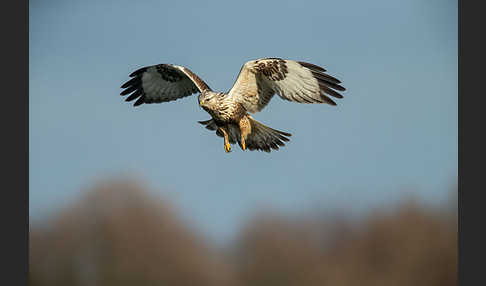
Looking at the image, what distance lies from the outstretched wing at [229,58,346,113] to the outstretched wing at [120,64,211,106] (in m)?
0.63

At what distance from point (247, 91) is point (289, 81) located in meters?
0.37

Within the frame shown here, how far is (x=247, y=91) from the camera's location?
5.51m

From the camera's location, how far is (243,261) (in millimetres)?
7039

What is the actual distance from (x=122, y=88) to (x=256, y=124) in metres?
1.34

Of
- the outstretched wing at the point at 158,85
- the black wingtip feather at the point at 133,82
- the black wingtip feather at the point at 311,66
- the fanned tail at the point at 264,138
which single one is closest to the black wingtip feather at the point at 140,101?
the outstretched wing at the point at 158,85

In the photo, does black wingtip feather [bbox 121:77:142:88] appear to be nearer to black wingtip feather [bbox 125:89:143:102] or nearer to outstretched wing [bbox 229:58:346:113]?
black wingtip feather [bbox 125:89:143:102]

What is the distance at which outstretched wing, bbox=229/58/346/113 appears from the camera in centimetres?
526

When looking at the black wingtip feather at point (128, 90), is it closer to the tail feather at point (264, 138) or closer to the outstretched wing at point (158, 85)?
the outstretched wing at point (158, 85)

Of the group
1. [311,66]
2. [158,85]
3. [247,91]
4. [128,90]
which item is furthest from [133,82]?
[311,66]

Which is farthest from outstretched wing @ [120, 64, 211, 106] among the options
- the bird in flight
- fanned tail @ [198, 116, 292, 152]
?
fanned tail @ [198, 116, 292, 152]

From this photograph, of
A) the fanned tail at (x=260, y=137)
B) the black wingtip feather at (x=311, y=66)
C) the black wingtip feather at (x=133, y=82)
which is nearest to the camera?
the black wingtip feather at (x=311, y=66)

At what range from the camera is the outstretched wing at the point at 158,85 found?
5.96 metres
